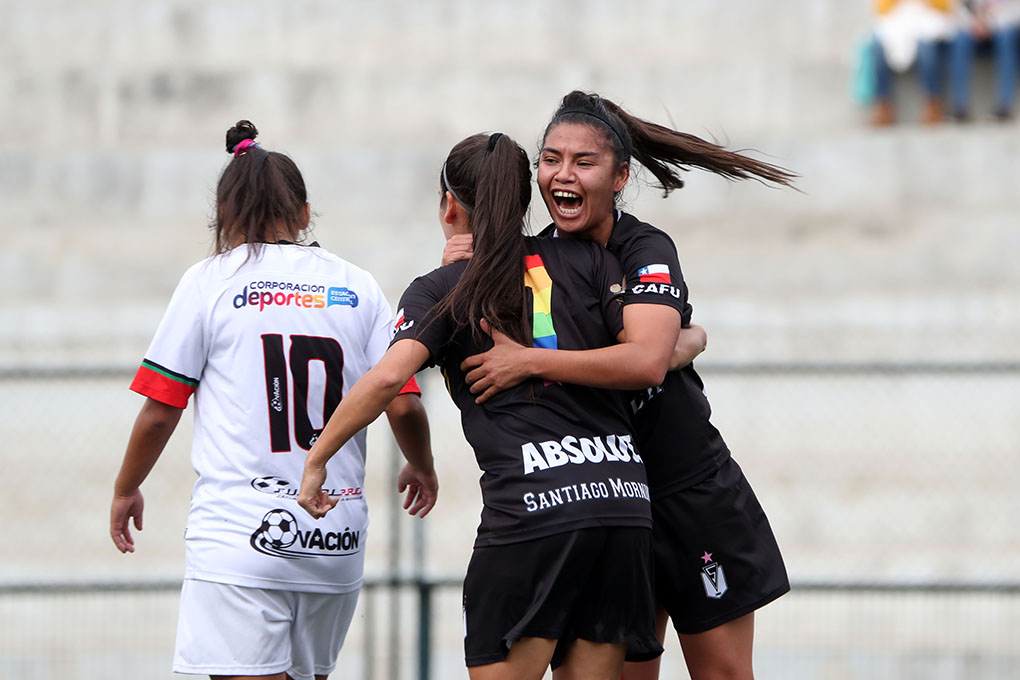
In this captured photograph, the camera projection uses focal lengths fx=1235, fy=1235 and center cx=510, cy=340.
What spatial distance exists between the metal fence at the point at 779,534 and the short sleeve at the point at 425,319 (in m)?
2.24

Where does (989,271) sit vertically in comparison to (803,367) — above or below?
above

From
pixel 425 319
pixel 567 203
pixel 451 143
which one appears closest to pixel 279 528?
pixel 425 319

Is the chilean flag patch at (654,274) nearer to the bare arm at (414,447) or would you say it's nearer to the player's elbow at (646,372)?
the player's elbow at (646,372)

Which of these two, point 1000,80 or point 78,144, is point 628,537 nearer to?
point 1000,80

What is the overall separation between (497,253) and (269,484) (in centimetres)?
86

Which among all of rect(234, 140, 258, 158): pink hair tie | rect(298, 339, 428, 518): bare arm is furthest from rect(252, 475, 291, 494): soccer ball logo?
rect(234, 140, 258, 158): pink hair tie

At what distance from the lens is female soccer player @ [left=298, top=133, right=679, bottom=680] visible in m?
2.65

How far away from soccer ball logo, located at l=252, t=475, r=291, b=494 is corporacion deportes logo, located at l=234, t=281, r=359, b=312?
1.38 feet

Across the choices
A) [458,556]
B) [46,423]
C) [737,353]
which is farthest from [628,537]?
[46,423]

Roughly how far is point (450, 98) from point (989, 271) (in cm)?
458

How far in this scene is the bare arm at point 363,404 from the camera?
2.67m

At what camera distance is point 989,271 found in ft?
27.1

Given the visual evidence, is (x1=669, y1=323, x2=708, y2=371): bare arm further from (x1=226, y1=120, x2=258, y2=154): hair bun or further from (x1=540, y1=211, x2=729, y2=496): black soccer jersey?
(x1=226, y1=120, x2=258, y2=154): hair bun

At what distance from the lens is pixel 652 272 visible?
280cm
